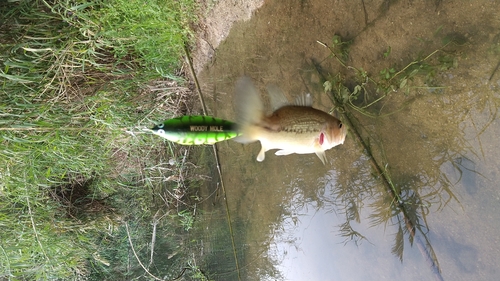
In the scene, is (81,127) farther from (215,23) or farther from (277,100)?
(277,100)

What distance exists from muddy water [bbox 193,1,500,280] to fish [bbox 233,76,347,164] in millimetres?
799

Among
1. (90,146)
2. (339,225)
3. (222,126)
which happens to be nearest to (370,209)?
(339,225)

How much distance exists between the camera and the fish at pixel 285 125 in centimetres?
125

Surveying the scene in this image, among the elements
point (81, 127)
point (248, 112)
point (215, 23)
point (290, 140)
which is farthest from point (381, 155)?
point (81, 127)

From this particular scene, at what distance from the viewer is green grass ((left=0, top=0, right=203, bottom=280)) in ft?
6.30

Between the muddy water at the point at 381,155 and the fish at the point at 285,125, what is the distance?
80cm

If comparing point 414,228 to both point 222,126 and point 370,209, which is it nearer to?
point 370,209

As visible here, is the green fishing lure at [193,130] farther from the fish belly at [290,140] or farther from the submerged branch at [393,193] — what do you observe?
the submerged branch at [393,193]

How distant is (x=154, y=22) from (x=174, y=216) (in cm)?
157

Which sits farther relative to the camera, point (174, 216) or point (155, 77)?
point (174, 216)

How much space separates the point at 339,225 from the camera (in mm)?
2344

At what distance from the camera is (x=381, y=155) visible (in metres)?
2.06

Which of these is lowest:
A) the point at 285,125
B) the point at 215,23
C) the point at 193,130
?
the point at 193,130

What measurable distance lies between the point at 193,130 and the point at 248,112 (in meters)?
0.24
